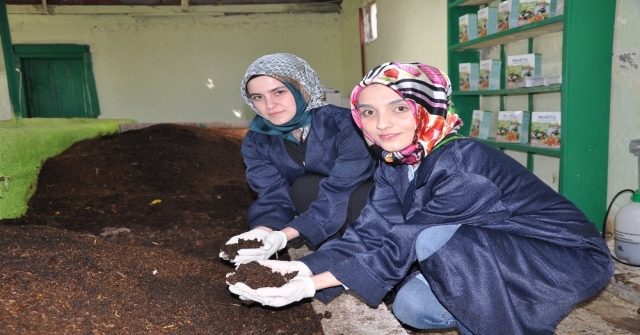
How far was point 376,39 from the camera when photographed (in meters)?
6.95

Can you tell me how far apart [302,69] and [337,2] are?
7.17 m

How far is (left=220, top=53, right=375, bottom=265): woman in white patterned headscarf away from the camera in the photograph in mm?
2059

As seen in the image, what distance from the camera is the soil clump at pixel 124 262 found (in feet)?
4.71

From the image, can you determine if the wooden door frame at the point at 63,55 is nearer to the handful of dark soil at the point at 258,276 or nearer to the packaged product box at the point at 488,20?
the packaged product box at the point at 488,20

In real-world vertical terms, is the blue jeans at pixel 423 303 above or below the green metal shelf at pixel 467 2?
below

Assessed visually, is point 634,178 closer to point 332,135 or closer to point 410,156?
point 332,135

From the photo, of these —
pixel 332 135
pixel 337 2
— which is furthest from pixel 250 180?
pixel 337 2

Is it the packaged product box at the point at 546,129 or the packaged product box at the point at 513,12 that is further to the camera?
the packaged product box at the point at 513,12

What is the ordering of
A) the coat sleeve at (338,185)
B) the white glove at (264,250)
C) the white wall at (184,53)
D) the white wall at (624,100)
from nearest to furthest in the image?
the white glove at (264,250) → the coat sleeve at (338,185) → the white wall at (624,100) → the white wall at (184,53)

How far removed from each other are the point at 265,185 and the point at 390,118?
106cm

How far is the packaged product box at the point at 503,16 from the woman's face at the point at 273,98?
1770 millimetres

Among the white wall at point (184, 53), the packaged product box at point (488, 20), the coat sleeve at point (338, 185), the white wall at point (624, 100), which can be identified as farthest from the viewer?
the white wall at point (184, 53)

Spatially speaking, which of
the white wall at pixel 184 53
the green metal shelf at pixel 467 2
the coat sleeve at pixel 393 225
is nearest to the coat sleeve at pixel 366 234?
the coat sleeve at pixel 393 225

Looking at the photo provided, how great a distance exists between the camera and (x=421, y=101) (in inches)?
54.1
